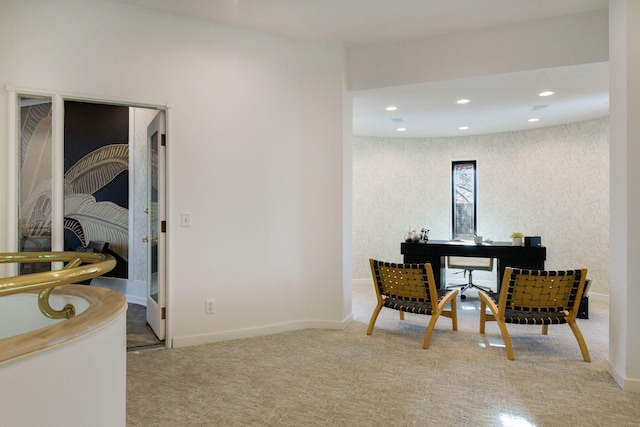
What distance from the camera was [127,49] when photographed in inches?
133

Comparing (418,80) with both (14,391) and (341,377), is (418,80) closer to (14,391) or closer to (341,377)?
(341,377)

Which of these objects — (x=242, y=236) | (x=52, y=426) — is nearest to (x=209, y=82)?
(x=242, y=236)

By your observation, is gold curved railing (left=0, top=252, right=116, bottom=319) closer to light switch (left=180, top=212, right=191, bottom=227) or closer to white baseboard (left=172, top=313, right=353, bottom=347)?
light switch (left=180, top=212, right=191, bottom=227)

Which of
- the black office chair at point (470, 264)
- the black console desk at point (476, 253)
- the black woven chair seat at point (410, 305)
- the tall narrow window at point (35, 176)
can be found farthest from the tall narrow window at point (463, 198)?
the tall narrow window at point (35, 176)

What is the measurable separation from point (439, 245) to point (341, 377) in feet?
9.85

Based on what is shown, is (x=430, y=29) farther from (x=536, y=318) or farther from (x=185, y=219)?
(x=185, y=219)

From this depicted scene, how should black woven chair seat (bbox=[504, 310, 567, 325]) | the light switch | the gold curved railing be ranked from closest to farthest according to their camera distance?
the gold curved railing → black woven chair seat (bbox=[504, 310, 567, 325]) → the light switch

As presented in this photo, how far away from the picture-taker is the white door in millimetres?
3604

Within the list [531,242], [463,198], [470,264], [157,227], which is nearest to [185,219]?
[157,227]

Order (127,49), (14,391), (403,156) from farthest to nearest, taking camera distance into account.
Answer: (403,156) → (127,49) → (14,391)

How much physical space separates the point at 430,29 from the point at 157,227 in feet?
10.8

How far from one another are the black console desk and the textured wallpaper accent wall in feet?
5.22

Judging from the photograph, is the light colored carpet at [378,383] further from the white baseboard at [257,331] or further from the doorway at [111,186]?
the doorway at [111,186]

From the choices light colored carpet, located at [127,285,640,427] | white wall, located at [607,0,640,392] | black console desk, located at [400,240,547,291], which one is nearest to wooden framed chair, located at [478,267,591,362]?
A: light colored carpet, located at [127,285,640,427]
